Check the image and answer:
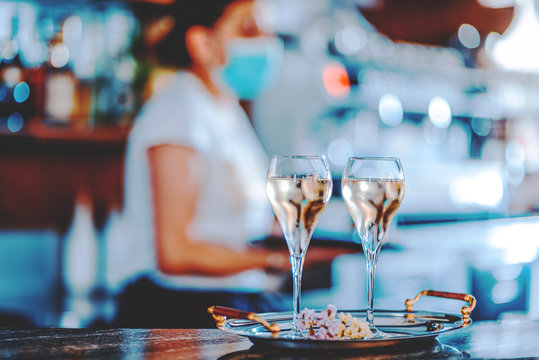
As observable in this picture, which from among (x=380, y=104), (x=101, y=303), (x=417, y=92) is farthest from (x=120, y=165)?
(x=417, y=92)

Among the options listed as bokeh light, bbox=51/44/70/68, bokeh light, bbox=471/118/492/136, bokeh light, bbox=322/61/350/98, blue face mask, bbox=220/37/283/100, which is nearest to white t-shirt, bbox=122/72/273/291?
blue face mask, bbox=220/37/283/100

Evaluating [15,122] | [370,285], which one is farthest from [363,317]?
[15,122]

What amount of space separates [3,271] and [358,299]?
1459 mm

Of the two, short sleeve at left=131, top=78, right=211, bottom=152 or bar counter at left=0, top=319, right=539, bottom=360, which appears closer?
bar counter at left=0, top=319, right=539, bottom=360

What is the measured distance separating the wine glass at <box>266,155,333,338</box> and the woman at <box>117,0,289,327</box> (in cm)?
95

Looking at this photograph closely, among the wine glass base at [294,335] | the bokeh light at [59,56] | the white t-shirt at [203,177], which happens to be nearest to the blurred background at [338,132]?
the bokeh light at [59,56]

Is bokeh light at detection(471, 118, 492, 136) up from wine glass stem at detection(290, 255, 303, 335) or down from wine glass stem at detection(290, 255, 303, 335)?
up

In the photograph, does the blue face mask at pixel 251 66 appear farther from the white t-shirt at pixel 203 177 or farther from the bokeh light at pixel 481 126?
the bokeh light at pixel 481 126

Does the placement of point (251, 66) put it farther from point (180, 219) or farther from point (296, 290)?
point (296, 290)

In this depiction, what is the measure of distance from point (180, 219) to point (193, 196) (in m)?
0.07

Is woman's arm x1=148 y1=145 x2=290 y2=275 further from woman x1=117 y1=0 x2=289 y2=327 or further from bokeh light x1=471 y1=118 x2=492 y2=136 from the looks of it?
bokeh light x1=471 y1=118 x2=492 y2=136

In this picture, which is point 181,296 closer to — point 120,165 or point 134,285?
point 134,285

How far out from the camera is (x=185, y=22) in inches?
77.1

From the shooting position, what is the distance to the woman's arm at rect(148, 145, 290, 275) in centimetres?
180
